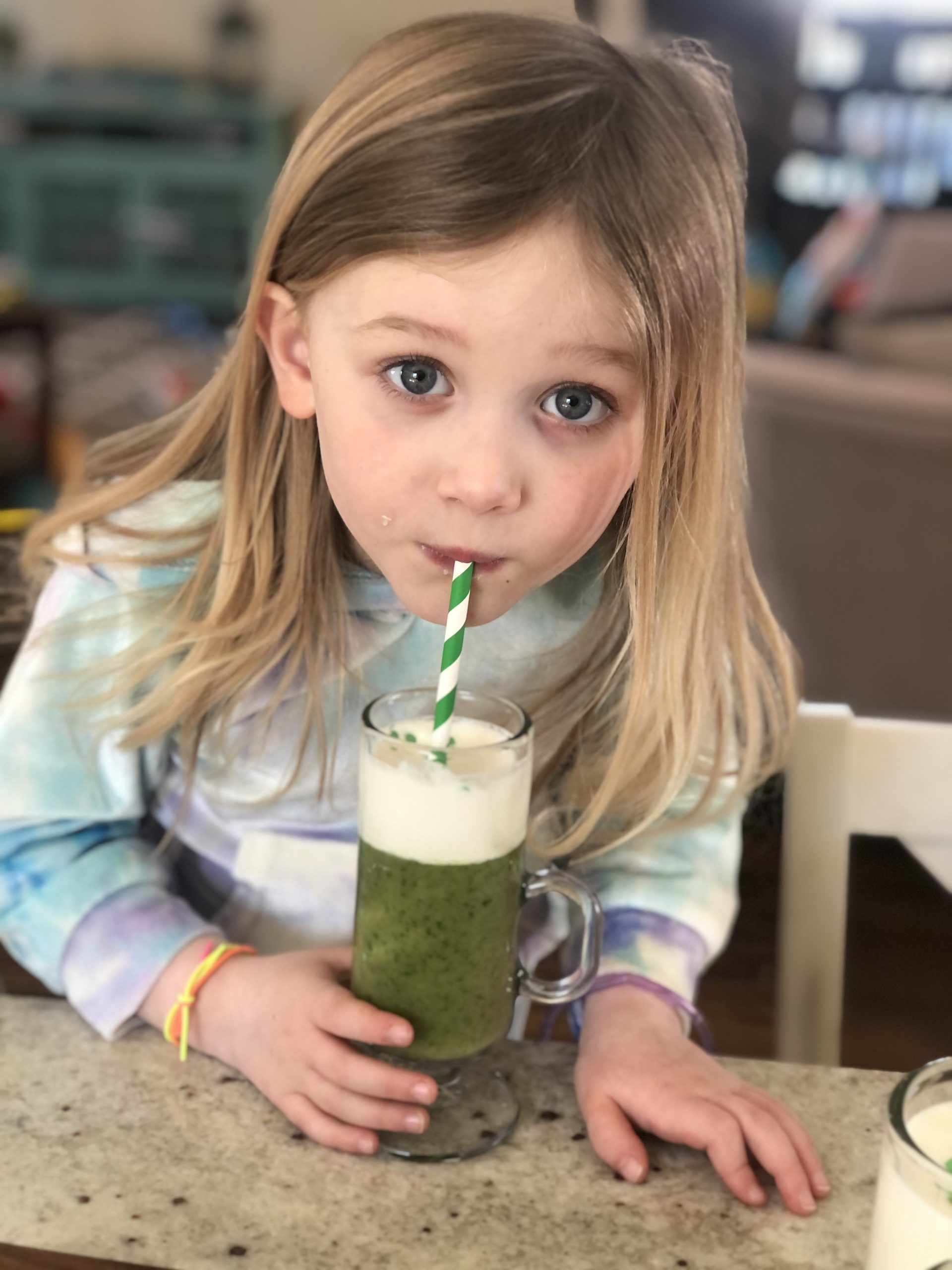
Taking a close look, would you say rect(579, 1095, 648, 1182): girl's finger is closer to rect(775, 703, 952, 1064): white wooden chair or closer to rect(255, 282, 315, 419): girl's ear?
rect(775, 703, 952, 1064): white wooden chair

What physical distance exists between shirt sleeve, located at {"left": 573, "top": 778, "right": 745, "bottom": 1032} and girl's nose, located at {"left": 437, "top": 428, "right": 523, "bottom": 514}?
1.15 ft

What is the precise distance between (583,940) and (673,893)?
187mm

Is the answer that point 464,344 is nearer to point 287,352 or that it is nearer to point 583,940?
point 287,352

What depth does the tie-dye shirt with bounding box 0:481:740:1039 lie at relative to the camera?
2.96ft

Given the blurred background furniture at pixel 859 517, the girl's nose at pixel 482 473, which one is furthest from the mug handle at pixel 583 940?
the blurred background furniture at pixel 859 517

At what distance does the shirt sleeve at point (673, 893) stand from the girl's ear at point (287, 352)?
0.37m

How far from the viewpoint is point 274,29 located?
636cm

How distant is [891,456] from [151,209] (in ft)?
14.8

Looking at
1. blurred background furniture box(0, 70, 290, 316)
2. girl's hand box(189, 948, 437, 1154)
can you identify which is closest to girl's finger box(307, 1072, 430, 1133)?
girl's hand box(189, 948, 437, 1154)

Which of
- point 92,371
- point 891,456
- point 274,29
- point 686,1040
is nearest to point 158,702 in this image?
point 686,1040

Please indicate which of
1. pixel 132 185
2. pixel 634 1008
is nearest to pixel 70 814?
pixel 634 1008

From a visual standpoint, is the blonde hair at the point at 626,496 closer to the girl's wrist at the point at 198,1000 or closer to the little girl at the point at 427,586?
the little girl at the point at 427,586

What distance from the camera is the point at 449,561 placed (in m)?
0.76

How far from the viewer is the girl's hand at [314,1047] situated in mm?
729
